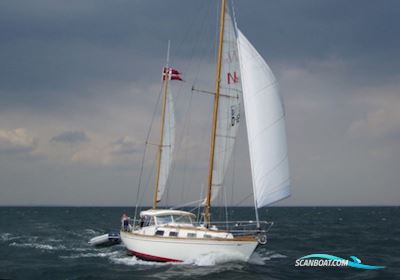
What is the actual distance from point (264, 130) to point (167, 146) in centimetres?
1398

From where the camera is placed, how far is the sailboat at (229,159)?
99.6 feet

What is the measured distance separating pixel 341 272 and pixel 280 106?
1223 centimetres

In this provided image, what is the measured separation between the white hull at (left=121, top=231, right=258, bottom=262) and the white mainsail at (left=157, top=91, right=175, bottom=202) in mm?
8660

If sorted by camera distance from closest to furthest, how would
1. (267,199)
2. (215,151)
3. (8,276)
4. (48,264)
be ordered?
(267,199)
(8,276)
(215,151)
(48,264)

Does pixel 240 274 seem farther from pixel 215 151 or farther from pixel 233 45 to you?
pixel 233 45

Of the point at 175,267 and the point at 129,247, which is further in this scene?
the point at 129,247

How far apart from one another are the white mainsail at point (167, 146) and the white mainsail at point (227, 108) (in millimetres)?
9616

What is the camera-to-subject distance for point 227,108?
34.2m

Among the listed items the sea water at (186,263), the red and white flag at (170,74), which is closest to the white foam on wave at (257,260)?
the sea water at (186,263)

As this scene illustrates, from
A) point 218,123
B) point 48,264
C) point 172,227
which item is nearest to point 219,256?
point 172,227

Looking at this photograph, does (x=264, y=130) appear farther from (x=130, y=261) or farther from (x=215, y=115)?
(x=130, y=261)

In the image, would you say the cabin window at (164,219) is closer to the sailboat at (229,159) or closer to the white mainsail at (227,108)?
the sailboat at (229,159)

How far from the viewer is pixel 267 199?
29.8 m

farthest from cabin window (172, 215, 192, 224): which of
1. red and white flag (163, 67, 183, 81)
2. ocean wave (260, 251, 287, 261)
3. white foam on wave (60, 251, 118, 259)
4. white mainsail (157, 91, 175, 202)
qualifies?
red and white flag (163, 67, 183, 81)
